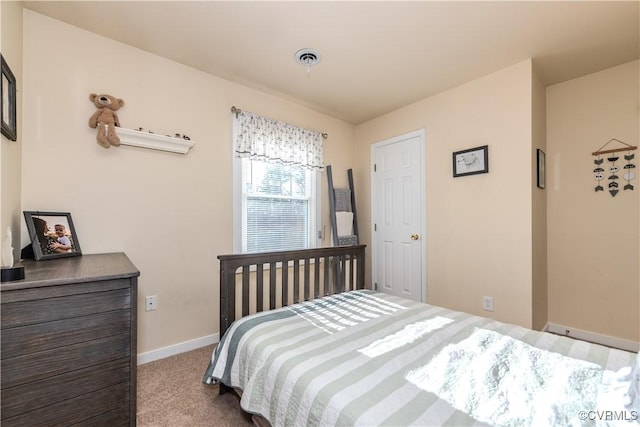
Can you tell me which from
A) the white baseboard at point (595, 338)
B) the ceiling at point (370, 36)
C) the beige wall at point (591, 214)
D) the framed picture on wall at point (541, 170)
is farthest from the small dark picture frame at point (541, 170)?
the white baseboard at point (595, 338)

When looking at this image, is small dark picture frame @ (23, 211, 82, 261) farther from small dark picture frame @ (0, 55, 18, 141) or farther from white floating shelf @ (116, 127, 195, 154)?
white floating shelf @ (116, 127, 195, 154)

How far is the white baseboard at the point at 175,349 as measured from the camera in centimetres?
221

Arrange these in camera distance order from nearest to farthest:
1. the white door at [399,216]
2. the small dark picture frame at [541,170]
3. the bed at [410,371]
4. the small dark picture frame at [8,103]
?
the bed at [410,371] < the small dark picture frame at [8,103] < the small dark picture frame at [541,170] < the white door at [399,216]

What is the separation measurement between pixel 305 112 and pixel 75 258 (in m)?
2.54

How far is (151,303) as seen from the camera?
225cm

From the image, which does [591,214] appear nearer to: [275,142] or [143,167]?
[275,142]

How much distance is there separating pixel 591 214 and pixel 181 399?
145 inches

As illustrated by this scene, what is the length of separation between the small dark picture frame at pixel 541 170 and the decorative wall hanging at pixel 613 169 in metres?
0.37

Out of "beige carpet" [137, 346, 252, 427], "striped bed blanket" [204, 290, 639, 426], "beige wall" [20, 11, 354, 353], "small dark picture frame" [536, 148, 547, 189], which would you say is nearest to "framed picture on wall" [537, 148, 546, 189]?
"small dark picture frame" [536, 148, 547, 189]

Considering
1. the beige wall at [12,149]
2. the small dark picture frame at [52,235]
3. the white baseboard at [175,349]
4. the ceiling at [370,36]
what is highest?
the ceiling at [370,36]

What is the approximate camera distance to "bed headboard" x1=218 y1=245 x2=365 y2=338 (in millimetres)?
1786

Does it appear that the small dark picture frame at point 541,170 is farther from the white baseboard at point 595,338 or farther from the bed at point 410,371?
the bed at point 410,371

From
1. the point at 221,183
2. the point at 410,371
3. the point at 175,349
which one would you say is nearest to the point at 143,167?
the point at 221,183

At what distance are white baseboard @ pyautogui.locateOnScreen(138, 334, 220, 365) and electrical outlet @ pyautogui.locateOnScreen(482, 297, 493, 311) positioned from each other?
2510 mm
